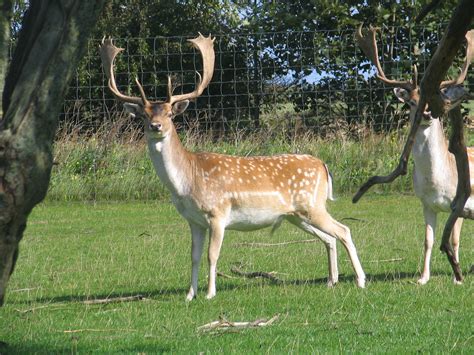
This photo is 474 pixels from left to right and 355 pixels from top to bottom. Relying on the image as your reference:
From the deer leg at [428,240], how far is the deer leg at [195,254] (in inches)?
72.4

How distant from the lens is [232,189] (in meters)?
8.99

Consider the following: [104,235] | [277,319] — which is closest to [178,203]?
[277,319]

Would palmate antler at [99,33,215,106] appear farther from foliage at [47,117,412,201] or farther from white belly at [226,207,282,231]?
foliage at [47,117,412,201]

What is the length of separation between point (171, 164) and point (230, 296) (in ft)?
4.49

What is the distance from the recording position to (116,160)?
55.1 feet

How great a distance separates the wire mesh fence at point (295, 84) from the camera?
17.6m

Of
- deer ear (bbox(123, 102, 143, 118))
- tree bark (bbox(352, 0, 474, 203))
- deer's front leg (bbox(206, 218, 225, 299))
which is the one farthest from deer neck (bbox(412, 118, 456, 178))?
tree bark (bbox(352, 0, 474, 203))

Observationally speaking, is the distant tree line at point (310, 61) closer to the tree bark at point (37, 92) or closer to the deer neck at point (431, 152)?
the deer neck at point (431, 152)

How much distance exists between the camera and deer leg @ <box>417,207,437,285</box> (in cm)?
875

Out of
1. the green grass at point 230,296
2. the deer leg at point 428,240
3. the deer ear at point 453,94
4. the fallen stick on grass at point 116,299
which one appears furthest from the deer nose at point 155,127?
the deer ear at point 453,94

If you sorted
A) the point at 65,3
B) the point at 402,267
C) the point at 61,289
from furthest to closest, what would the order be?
the point at 402,267
the point at 61,289
the point at 65,3

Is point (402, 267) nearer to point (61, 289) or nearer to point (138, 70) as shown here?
point (61, 289)

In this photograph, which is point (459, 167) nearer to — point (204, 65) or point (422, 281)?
point (422, 281)

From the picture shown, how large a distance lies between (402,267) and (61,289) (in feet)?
10.3
